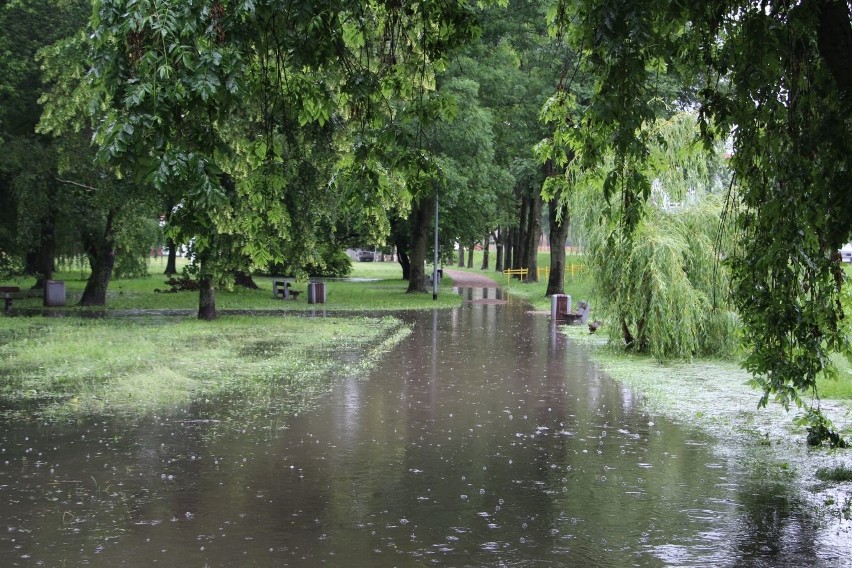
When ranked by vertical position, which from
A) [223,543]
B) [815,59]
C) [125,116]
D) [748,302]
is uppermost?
[815,59]

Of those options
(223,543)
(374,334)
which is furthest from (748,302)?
(374,334)

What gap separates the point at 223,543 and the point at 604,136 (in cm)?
455

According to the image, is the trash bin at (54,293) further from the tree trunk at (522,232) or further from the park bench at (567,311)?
the tree trunk at (522,232)

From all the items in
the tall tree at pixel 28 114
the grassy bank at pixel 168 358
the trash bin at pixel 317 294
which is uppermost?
the tall tree at pixel 28 114

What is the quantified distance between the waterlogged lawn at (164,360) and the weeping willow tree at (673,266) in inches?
206

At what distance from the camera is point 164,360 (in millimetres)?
18453

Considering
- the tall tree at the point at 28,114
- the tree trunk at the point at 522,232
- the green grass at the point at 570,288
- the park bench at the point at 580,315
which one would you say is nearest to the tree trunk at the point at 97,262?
the tall tree at the point at 28,114

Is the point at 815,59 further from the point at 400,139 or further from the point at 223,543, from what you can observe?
the point at 223,543

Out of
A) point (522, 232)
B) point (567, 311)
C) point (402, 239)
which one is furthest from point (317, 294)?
point (522, 232)

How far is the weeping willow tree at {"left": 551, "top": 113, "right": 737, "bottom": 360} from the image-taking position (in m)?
18.7

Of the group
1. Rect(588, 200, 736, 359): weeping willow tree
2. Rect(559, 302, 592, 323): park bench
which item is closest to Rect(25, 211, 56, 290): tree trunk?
Rect(559, 302, 592, 323): park bench

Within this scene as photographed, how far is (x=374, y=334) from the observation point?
24969 millimetres

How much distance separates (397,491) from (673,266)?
37.0 ft

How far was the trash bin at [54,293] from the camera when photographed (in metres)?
33.3
